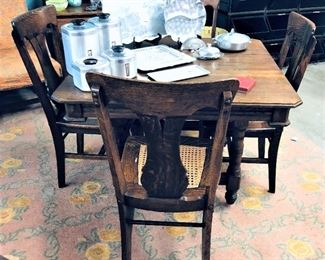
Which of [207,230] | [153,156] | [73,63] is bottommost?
[207,230]

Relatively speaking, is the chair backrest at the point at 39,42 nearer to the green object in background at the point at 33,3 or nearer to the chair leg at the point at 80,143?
the chair leg at the point at 80,143

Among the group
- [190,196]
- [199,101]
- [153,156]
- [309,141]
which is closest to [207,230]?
[190,196]

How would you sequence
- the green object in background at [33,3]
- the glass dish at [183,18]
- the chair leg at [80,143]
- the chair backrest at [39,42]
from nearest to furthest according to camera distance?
the chair backrest at [39,42] → the glass dish at [183,18] → the chair leg at [80,143] → the green object in background at [33,3]

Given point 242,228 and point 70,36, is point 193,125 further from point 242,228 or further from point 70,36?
point 70,36

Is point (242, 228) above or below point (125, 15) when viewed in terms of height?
below

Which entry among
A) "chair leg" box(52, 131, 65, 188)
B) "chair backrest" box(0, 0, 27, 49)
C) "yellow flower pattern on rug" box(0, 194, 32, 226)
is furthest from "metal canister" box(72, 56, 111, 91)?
"chair backrest" box(0, 0, 27, 49)

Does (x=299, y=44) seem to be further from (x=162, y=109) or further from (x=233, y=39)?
(x=162, y=109)

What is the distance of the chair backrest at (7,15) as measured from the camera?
115 inches

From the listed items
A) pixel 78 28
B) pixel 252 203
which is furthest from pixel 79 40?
pixel 252 203

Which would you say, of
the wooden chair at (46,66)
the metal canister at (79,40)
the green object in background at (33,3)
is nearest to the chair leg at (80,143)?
the wooden chair at (46,66)

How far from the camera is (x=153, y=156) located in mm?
1193

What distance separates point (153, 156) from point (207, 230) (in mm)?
417

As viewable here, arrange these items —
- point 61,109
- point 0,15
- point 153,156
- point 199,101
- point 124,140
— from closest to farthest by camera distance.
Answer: point 199,101
point 153,156
point 124,140
point 61,109
point 0,15

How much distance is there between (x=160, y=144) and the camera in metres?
1.14
